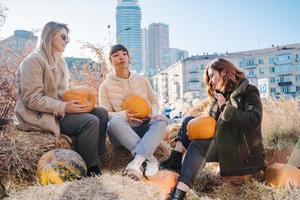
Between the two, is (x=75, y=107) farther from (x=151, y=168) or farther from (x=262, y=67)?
(x=262, y=67)

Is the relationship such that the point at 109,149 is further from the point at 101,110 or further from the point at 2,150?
the point at 2,150

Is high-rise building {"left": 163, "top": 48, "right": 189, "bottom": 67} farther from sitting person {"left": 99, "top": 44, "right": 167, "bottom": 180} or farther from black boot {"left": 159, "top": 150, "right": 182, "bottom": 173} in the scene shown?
black boot {"left": 159, "top": 150, "right": 182, "bottom": 173}

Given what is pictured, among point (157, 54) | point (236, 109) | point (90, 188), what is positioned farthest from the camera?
point (157, 54)

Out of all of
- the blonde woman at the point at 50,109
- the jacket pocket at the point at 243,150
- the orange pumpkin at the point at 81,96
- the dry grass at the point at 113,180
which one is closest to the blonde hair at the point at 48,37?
the blonde woman at the point at 50,109

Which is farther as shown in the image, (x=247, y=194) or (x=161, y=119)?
(x=161, y=119)

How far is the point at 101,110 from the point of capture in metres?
4.22

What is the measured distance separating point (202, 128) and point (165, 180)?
1.89ft

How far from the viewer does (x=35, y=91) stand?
394 cm

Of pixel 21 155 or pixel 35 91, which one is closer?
pixel 21 155

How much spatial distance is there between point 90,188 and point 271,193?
1647 mm

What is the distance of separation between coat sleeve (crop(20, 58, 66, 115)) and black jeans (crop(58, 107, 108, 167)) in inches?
5.5

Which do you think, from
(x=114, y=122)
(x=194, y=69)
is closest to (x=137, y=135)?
(x=114, y=122)

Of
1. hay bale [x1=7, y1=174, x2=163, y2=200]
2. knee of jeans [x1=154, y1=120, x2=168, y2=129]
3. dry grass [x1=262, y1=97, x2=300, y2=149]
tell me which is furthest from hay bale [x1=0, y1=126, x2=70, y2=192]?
dry grass [x1=262, y1=97, x2=300, y2=149]

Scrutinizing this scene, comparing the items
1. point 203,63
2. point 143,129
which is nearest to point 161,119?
point 143,129
